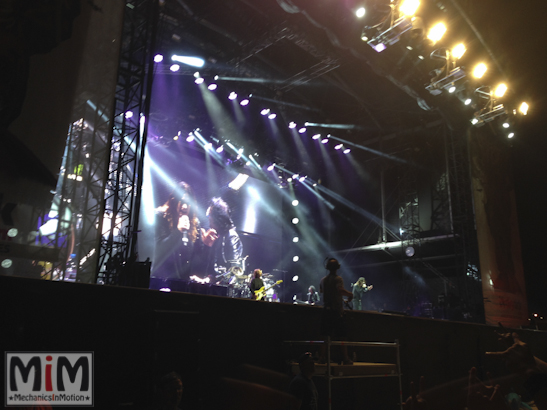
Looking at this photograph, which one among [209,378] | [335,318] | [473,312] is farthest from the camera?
[473,312]

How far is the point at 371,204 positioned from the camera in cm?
1783

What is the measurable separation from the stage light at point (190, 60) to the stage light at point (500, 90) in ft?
27.4

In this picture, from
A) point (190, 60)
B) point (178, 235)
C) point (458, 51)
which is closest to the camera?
point (458, 51)

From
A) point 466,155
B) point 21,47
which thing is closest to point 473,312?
point 466,155

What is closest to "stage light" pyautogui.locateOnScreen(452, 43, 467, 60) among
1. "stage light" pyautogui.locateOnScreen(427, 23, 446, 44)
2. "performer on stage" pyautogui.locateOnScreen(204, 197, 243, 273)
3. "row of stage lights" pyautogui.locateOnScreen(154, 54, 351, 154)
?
"stage light" pyautogui.locateOnScreen(427, 23, 446, 44)

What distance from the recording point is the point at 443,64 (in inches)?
380

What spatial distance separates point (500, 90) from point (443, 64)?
7.85 feet

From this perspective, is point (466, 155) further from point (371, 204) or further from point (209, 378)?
point (209, 378)

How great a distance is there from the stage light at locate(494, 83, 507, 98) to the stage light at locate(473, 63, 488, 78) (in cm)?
112

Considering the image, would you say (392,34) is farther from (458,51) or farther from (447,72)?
(447,72)

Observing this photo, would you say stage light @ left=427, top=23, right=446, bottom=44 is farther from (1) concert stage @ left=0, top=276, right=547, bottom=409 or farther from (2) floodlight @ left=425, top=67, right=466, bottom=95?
(1) concert stage @ left=0, top=276, right=547, bottom=409

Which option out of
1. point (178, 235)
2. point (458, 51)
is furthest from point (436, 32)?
point (178, 235)

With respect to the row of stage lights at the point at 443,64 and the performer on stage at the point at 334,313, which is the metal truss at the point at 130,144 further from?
the row of stage lights at the point at 443,64

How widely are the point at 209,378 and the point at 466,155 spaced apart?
460 inches
